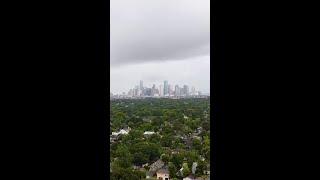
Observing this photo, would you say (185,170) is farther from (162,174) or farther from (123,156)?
(123,156)

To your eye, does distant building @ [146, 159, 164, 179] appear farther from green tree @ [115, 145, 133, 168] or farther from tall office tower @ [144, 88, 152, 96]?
tall office tower @ [144, 88, 152, 96]

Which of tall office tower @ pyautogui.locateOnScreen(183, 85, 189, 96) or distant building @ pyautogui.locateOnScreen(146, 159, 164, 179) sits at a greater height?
tall office tower @ pyautogui.locateOnScreen(183, 85, 189, 96)
